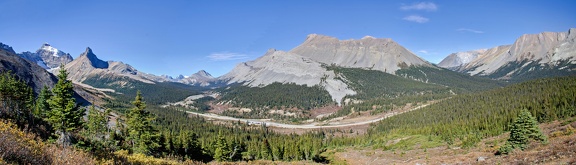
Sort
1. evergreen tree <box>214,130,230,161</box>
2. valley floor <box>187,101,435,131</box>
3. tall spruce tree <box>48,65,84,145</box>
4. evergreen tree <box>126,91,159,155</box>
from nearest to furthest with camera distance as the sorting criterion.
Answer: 1. tall spruce tree <box>48,65,84,145</box>
2. evergreen tree <box>126,91,159,155</box>
3. evergreen tree <box>214,130,230,161</box>
4. valley floor <box>187,101,435,131</box>

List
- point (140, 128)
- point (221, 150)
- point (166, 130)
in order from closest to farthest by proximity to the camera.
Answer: point (140, 128) → point (221, 150) → point (166, 130)

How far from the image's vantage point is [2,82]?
64375 millimetres

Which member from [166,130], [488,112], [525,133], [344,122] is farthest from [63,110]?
[344,122]

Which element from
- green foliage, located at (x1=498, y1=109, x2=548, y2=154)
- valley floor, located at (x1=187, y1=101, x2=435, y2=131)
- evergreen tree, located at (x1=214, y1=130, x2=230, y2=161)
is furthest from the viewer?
valley floor, located at (x1=187, y1=101, x2=435, y2=131)

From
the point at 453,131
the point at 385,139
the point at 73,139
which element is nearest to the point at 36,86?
the point at 73,139

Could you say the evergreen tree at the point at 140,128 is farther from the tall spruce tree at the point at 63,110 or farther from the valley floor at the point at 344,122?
the valley floor at the point at 344,122

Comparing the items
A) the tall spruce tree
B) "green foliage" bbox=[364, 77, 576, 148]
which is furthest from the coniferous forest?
"green foliage" bbox=[364, 77, 576, 148]

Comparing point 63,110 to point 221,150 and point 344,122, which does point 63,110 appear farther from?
point 344,122

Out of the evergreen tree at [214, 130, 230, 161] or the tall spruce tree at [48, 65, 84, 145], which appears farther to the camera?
the evergreen tree at [214, 130, 230, 161]

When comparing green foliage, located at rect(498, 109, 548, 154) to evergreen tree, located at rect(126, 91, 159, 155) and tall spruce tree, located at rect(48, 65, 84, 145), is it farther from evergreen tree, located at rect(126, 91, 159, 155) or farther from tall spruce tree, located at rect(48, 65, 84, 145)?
tall spruce tree, located at rect(48, 65, 84, 145)

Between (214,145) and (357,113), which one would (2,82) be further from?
(357,113)

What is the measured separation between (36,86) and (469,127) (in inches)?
8917

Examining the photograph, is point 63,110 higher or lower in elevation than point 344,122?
higher

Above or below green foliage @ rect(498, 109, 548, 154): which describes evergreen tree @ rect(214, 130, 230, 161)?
below
